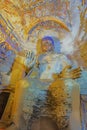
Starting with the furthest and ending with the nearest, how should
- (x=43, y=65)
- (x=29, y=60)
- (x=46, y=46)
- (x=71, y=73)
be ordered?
(x=46, y=46) < (x=43, y=65) < (x=29, y=60) < (x=71, y=73)

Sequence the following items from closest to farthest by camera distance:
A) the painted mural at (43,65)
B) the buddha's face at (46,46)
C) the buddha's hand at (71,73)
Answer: the painted mural at (43,65) → the buddha's hand at (71,73) → the buddha's face at (46,46)

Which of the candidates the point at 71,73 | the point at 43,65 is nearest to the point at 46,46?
the point at 43,65

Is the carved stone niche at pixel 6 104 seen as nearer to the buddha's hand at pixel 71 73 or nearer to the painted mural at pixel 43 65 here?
the painted mural at pixel 43 65

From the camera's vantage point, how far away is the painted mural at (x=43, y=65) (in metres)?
2.76

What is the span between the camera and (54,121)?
2873mm

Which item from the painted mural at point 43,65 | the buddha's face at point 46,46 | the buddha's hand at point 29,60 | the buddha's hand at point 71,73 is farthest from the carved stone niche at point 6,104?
the buddha's face at point 46,46

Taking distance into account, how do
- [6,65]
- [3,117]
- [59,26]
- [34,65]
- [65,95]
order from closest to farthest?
[65,95] < [3,117] < [34,65] < [6,65] < [59,26]

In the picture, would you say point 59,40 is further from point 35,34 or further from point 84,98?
point 84,98

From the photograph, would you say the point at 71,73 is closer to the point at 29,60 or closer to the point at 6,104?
the point at 29,60

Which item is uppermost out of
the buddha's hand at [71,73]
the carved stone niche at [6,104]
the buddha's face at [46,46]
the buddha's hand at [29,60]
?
the buddha's face at [46,46]

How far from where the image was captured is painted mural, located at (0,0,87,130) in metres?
2.76

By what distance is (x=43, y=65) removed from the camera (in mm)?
3699

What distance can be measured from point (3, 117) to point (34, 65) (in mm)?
1021

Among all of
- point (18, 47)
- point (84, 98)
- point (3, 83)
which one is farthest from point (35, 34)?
point (84, 98)
